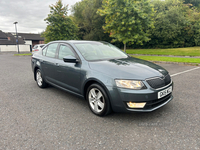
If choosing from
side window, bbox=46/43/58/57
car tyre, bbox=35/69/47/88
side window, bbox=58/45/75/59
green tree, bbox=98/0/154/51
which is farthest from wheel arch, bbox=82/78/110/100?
green tree, bbox=98/0/154/51

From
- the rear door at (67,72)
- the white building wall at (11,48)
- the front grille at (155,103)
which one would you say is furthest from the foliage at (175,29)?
the white building wall at (11,48)

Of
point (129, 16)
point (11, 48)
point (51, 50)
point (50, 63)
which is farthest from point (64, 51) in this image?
point (11, 48)

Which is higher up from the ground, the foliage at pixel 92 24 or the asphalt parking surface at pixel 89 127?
the foliage at pixel 92 24

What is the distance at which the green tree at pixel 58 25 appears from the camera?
2217cm

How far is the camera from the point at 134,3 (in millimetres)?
15047

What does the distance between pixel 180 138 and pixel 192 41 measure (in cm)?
3361

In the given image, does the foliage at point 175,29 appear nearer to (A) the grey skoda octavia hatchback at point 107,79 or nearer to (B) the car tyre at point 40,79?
(B) the car tyre at point 40,79

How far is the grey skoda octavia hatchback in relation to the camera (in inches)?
106

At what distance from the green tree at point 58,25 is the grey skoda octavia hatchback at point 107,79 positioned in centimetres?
1944

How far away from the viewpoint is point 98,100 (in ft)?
10.2

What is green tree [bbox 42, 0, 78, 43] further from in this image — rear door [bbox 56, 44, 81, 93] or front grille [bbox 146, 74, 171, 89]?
front grille [bbox 146, 74, 171, 89]

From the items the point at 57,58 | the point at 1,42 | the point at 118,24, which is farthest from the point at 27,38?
the point at 57,58

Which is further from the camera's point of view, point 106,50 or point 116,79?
point 106,50

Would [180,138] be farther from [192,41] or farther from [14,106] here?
[192,41]
